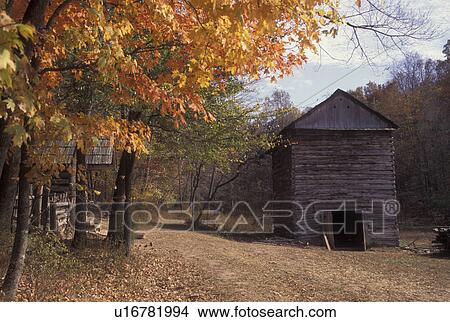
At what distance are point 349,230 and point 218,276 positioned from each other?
49.5 ft

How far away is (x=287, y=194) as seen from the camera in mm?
22781

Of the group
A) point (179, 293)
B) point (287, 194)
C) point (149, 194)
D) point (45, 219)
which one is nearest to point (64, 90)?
point (45, 219)

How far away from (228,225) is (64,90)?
2003 cm

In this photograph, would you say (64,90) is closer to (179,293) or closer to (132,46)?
(132,46)

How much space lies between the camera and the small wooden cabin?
21.2 meters

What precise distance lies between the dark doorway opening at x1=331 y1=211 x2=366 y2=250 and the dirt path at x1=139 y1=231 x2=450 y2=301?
11.5 feet

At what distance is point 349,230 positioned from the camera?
24328mm

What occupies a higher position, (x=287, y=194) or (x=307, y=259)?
(x=287, y=194)

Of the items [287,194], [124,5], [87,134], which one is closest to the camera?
[87,134]

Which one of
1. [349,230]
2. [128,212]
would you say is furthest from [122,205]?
[349,230]

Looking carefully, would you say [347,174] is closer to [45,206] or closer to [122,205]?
[122,205]

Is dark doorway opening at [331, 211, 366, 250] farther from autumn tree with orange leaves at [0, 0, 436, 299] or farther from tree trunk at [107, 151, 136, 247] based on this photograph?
autumn tree with orange leaves at [0, 0, 436, 299]

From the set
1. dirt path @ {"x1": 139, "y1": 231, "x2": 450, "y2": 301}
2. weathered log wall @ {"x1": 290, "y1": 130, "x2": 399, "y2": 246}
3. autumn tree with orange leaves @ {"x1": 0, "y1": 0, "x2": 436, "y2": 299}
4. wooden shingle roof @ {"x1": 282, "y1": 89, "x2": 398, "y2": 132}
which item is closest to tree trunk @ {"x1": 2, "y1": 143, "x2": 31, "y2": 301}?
autumn tree with orange leaves @ {"x1": 0, "y1": 0, "x2": 436, "y2": 299}

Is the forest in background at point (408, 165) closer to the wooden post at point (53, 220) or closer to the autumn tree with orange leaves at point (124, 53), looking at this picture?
the wooden post at point (53, 220)
